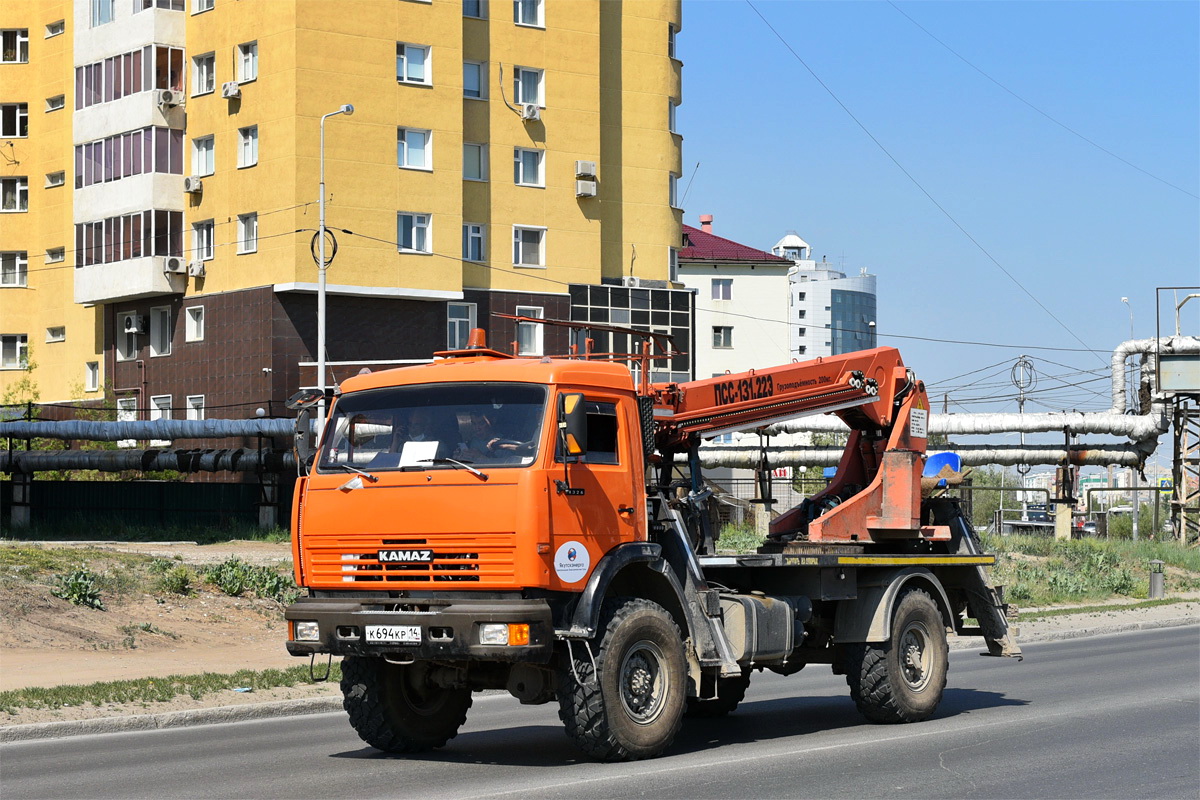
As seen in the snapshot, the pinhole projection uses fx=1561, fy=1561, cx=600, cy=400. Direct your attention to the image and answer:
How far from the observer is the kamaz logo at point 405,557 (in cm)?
1134

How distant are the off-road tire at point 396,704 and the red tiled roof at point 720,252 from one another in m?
77.6

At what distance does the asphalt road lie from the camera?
1054 cm

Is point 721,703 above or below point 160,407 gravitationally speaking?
below

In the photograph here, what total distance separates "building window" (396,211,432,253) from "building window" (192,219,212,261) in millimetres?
6541

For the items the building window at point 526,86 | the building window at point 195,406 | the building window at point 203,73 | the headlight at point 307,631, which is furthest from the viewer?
the building window at point 526,86

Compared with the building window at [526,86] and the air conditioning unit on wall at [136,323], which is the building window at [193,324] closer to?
the air conditioning unit on wall at [136,323]

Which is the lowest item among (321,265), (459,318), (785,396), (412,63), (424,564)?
→ (424,564)

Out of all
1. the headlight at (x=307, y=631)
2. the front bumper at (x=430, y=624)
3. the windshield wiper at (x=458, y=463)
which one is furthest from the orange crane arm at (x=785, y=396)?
the headlight at (x=307, y=631)

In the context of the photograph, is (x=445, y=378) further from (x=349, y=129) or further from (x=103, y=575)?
(x=349, y=129)

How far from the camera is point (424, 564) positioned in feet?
37.3

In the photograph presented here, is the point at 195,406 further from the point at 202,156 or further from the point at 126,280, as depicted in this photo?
the point at 202,156

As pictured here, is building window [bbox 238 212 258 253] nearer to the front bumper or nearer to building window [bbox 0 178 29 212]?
building window [bbox 0 178 29 212]

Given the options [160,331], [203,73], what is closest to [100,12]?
[203,73]

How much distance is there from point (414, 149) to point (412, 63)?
281 cm
